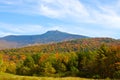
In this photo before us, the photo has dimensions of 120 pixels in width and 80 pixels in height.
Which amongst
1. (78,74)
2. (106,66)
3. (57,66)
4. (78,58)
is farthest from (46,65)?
(106,66)

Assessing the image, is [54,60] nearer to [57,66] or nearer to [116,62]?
[57,66]

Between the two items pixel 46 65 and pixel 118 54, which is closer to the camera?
pixel 118 54

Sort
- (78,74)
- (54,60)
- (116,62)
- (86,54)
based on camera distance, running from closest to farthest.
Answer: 1. (116,62)
2. (78,74)
3. (86,54)
4. (54,60)

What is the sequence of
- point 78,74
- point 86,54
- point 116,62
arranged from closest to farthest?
point 116,62 → point 78,74 → point 86,54

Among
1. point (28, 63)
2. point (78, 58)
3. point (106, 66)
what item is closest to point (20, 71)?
point (28, 63)

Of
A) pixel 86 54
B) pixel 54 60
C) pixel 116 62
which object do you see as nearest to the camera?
pixel 116 62

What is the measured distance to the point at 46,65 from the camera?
139m

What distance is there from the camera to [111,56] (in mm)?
109625

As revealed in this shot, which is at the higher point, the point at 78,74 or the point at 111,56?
the point at 111,56

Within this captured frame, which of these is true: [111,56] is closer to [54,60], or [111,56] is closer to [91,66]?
[91,66]

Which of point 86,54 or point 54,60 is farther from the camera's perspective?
point 54,60

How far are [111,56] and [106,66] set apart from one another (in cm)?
408

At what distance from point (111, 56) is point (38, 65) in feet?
152

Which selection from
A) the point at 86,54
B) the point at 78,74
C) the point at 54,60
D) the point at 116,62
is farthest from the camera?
the point at 54,60
